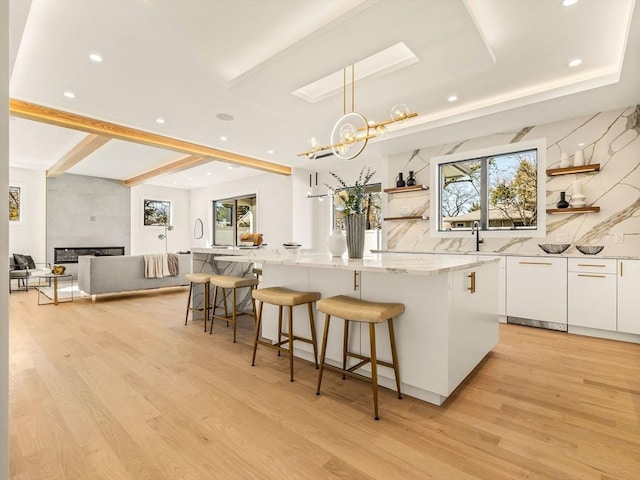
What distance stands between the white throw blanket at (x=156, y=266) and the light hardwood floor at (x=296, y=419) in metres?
2.87

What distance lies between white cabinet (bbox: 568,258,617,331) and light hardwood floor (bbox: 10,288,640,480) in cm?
55

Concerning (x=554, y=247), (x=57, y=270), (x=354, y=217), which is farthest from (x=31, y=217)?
(x=554, y=247)

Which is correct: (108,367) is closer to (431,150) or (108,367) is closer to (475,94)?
(475,94)

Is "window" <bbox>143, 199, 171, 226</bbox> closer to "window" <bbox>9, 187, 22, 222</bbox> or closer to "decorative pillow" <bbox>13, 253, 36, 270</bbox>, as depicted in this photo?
"window" <bbox>9, 187, 22, 222</bbox>

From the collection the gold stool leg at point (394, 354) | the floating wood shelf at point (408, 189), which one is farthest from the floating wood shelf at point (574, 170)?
the gold stool leg at point (394, 354)

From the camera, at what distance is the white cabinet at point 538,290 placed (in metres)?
3.73

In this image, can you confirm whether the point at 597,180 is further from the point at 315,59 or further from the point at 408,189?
the point at 315,59

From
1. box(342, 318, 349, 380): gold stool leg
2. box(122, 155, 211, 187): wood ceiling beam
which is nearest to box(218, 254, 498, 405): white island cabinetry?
box(342, 318, 349, 380): gold stool leg

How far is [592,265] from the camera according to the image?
11.6 ft

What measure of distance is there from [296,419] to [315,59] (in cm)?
273

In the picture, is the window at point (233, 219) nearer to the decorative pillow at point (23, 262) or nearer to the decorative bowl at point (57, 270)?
the decorative bowl at point (57, 270)

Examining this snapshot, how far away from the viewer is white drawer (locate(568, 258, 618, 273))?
11.3ft

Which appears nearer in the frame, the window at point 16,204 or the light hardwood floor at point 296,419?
the light hardwood floor at point 296,419

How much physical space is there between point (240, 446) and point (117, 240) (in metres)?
9.44
